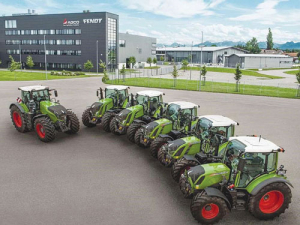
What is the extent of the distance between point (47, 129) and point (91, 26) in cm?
6443

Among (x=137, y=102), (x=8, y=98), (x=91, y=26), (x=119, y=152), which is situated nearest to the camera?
(x=119, y=152)

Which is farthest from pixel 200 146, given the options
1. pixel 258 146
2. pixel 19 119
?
pixel 19 119

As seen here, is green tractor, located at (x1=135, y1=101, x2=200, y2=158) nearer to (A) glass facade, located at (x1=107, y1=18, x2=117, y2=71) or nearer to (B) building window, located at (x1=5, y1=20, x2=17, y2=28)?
(A) glass facade, located at (x1=107, y1=18, x2=117, y2=71)

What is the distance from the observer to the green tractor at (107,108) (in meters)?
16.5

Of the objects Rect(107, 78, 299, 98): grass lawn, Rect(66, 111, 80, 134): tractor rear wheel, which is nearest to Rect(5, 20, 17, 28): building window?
Rect(107, 78, 299, 98): grass lawn

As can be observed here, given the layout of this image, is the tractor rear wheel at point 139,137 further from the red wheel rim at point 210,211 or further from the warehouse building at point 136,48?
the warehouse building at point 136,48

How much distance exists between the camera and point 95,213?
823 cm

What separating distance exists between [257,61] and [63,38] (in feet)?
205

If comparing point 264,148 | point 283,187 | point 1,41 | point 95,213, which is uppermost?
point 1,41

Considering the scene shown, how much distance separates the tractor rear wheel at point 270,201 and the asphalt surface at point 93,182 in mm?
268

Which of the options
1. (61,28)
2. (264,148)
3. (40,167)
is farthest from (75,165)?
(61,28)

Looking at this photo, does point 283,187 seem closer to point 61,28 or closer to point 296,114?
point 296,114

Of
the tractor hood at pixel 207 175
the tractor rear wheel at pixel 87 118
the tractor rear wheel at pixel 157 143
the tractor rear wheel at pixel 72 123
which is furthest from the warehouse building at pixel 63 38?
the tractor hood at pixel 207 175

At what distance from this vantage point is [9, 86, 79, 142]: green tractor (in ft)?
47.0
